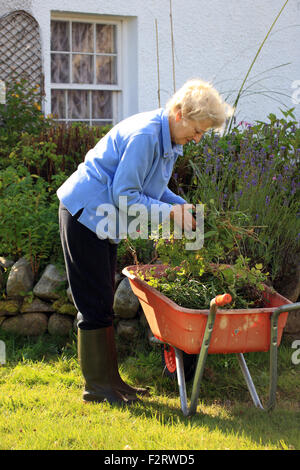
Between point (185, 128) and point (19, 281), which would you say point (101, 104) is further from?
point (185, 128)

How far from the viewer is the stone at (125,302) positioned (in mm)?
4219

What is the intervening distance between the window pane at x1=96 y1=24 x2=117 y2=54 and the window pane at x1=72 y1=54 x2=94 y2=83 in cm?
20

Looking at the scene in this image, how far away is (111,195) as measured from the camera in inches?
123

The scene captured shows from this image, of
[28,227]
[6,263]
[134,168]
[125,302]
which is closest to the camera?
[134,168]

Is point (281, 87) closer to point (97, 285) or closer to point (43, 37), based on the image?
point (43, 37)

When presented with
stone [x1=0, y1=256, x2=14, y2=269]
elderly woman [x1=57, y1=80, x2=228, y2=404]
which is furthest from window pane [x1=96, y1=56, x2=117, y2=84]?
elderly woman [x1=57, y1=80, x2=228, y2=404]

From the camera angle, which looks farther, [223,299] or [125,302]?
[125,302]

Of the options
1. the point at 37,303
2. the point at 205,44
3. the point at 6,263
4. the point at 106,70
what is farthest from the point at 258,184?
the point at 106,70

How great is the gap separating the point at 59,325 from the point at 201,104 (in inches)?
86.7
